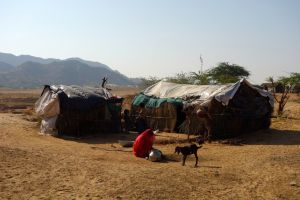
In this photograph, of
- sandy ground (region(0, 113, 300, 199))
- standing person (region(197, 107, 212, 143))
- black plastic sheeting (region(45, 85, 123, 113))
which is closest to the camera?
sandy ground (region(0, 113, 300, 199))

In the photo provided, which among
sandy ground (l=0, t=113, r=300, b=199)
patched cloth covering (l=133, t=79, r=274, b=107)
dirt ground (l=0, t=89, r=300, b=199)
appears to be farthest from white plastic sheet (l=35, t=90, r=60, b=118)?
patched cloth covering (l=133, t=79, r=274, b=107)

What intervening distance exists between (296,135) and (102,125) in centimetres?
783

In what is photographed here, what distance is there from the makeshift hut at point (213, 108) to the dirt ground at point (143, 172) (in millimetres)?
1538

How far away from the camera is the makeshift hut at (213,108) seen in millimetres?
17375

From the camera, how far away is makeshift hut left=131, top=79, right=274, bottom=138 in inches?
684

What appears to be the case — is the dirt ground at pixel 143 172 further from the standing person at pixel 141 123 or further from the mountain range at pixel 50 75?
the mountain range at pixel 50 75

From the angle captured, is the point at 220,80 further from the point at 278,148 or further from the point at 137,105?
the point at 278,148

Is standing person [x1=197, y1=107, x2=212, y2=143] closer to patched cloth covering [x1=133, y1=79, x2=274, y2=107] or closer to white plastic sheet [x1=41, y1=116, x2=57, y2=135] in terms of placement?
patched cloth covering [x1=133, y1=79, x2=274, y2=107]

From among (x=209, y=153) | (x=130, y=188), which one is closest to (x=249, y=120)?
Result: (x=209, y=153)

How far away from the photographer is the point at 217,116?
1730cm

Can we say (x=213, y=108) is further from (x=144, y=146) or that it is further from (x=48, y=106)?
(x=48, y=106)

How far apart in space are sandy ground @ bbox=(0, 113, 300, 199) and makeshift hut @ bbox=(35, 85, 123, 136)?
251 cm

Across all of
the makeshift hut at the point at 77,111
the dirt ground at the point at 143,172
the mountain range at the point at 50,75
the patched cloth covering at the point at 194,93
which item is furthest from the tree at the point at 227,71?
the mountain range at the point at 50,75

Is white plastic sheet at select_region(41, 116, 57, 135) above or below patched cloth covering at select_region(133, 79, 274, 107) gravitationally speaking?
below
